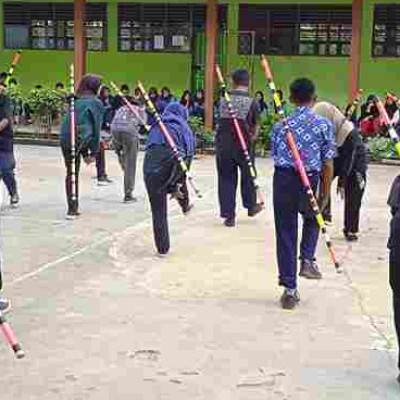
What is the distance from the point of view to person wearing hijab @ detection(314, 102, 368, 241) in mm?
9086

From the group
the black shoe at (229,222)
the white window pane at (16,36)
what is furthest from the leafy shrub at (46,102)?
the black shoe at (229,222)

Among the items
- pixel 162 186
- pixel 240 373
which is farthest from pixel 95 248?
pixel 240 373

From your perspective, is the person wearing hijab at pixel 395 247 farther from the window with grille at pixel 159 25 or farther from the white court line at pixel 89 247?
the window with grille at pixel 159 25

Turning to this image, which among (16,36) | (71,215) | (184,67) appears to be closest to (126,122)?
(71,215)

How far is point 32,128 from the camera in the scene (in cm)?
2159

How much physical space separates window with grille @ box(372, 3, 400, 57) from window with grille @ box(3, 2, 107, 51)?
6.86 meters

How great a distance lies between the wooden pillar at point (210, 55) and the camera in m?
19.8

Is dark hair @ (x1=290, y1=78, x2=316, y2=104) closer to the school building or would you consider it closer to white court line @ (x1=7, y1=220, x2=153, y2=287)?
white court line @ (x1=7, y1=220, x2=153, y2=287)

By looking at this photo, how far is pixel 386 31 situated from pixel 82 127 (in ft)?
38.5

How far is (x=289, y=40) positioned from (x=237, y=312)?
15.4 meters

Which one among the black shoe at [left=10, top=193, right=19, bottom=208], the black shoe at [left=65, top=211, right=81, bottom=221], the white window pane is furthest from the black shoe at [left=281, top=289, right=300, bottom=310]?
the white window pane

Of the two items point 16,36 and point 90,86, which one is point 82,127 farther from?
point 16,36

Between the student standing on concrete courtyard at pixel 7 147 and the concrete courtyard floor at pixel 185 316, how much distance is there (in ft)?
1.92

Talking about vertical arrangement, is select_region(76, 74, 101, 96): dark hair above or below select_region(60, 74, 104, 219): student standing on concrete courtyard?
above
